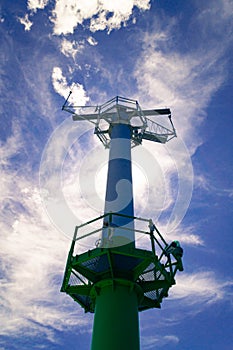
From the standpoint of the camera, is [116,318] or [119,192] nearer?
[116,318]

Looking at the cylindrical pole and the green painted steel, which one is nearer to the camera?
the green painted steel

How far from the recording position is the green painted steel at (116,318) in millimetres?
11570

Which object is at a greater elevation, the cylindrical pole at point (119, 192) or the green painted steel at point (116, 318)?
the cylindrical pole at point (119, 192)

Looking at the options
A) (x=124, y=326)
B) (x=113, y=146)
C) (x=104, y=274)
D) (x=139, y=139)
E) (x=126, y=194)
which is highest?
(x=139, y=139)

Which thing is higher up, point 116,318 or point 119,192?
point 119,192

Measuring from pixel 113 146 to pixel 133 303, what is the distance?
37.5 ft

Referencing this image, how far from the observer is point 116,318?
12164 millimetres

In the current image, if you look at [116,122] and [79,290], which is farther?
[116,122]

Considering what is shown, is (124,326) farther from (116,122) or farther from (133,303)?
(116,122)

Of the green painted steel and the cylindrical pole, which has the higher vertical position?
the cylindrical pole

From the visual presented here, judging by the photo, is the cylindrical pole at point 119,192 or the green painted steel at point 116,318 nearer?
the green painted steel at point 116,318

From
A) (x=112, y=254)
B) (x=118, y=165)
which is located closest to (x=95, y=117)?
(x=118, y=165)

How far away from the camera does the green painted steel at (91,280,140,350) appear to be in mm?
11570

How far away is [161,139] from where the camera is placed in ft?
89.1
